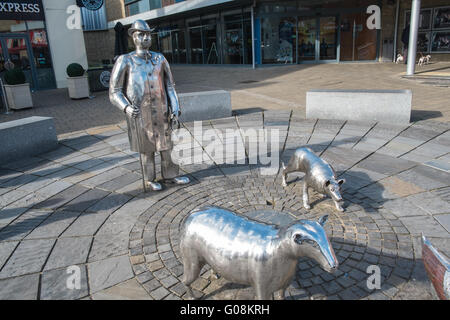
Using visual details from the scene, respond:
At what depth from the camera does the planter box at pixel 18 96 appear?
1228 cm

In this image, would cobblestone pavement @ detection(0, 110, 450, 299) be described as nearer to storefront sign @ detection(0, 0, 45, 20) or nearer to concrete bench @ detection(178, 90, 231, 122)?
concrete bench @ detection(178, 90, 231, 122)

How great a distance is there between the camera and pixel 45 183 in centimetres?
541

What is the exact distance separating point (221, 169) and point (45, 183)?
2842 mm

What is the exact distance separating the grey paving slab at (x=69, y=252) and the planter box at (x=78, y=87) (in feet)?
37.7

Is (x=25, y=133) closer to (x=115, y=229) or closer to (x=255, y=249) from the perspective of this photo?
(x=115, y=229)

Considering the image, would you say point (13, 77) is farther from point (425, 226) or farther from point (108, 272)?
point (425, 226)

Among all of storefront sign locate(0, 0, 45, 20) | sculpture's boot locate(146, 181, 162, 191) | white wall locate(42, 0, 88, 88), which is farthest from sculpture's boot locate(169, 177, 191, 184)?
white wall locate(42, 0, 88, 88)

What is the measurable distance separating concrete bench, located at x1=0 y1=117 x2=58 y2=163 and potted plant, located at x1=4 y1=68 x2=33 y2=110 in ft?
20.8

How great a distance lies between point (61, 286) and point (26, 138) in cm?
474

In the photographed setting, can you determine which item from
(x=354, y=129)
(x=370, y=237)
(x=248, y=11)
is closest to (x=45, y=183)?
(x=370, y=237)

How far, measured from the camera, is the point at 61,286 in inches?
122

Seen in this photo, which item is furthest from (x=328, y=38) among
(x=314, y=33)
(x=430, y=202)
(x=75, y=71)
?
(x=430, y=202)

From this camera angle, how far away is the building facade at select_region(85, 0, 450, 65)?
18672 millimetres

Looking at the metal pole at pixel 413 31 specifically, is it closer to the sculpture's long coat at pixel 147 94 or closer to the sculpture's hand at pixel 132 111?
the sculpture's long coat at pixel 147 94
